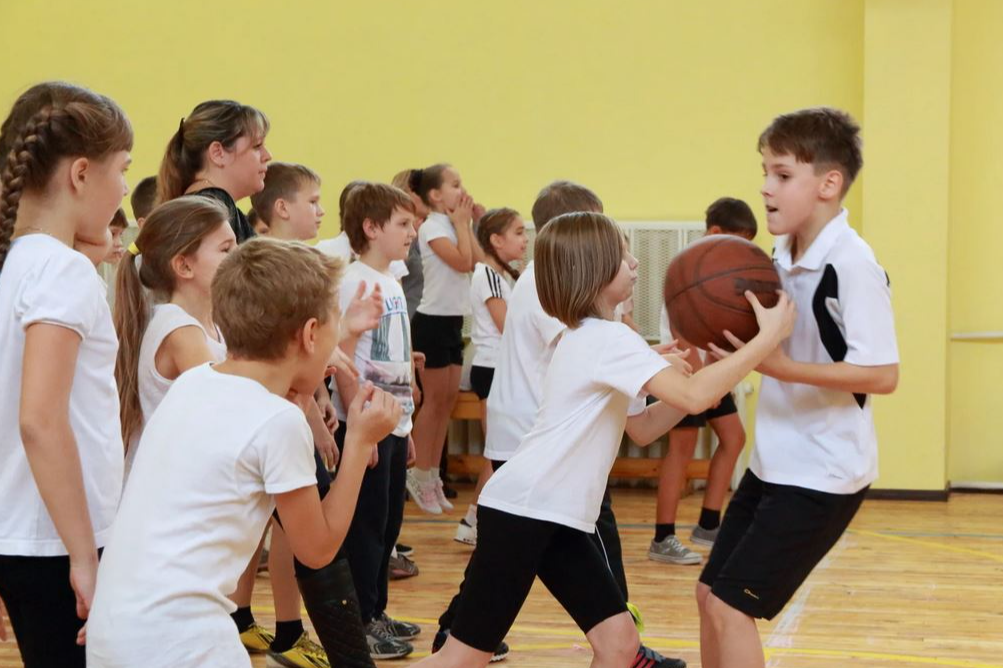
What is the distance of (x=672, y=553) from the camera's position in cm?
527

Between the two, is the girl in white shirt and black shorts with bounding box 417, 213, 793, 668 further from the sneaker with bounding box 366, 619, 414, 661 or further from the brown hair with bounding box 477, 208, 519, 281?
the brown hair with bounding box 477, 208, 519, 281

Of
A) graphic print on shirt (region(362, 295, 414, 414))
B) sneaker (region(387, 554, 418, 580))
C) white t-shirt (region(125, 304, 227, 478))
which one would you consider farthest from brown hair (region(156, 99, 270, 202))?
sneaker (region(387, 554, 418, 580))

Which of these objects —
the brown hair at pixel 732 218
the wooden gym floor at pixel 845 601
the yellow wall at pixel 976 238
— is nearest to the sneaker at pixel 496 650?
the wooden gym floor at pixel 845 601

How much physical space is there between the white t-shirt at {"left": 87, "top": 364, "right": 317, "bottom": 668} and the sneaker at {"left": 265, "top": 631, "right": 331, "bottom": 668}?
1772mm

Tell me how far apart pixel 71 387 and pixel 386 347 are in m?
2.00

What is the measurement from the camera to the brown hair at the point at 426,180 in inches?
256

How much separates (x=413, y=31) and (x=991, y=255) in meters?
3.72

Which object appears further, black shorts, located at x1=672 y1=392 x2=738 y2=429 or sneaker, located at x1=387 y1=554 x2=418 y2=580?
black shorts, located at x1=672 y1=392 x2=738 y2=429

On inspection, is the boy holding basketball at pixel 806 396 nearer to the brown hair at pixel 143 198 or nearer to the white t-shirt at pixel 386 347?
the white t-shirt at pixel 386 347

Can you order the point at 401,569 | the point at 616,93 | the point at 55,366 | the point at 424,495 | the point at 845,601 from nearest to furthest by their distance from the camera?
the point at 55,366
the point at 845,601
the point at 401,569
the point at 424,495
the point at 616,93

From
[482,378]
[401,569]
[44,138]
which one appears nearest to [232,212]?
[44,138]

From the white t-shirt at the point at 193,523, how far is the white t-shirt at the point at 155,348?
0.87 metres

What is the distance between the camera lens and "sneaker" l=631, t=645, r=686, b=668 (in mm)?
3607

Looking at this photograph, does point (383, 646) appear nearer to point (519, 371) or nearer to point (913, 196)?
point (519, 371)
